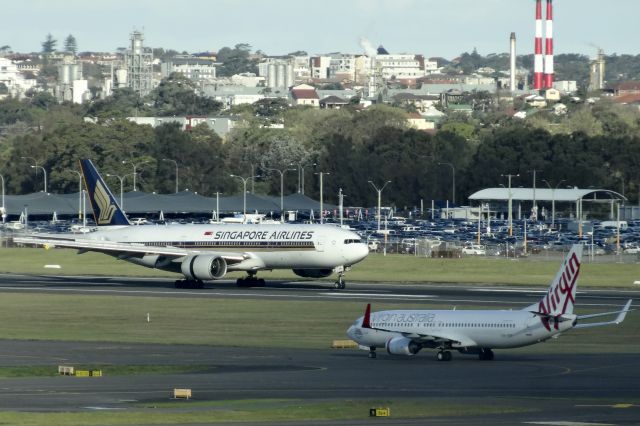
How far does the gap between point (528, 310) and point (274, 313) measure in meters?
24.8

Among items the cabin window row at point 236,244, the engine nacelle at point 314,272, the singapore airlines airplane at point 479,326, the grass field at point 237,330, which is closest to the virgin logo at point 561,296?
the singapore airlines airplane at point 479,326

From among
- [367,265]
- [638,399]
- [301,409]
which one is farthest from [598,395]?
[367,265]

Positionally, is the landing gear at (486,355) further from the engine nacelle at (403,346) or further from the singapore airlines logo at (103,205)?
the singapore airlines logo at (103,205)

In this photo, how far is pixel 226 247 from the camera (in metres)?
103

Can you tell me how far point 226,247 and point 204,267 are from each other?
2.70 meters

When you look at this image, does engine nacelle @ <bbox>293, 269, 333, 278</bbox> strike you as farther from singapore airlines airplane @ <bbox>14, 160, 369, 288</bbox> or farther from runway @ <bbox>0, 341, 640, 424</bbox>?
runway @ <bbox>0, 341, 640, 424</bbox>

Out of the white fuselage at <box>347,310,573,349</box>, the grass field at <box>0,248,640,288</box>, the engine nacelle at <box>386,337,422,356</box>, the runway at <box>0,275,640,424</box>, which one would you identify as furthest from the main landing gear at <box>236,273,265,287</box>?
the engine nacelle at <box>386,337,422,356</box>

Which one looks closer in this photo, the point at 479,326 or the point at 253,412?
the point at 253,412

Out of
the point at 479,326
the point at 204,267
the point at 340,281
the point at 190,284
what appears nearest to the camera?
the point at 479,326

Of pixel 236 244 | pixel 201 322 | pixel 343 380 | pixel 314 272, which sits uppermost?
pixel 236 244

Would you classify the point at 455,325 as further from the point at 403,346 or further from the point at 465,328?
the point at 403,346

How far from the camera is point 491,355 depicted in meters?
63.9

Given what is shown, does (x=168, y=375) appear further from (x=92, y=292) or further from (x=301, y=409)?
(x=92, y=292)

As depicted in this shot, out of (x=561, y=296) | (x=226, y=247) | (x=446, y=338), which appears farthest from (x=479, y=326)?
(x=226, y=247)
